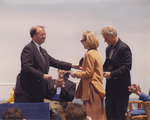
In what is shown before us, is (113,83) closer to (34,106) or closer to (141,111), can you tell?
(141,111)

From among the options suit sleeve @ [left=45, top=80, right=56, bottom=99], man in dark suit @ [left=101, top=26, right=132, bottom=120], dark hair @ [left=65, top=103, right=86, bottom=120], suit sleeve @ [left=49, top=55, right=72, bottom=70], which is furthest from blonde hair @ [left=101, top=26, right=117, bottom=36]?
dark hair @ [left=65, top=103, right=86, bottom=120]

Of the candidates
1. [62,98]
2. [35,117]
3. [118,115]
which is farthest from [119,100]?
[35,117]

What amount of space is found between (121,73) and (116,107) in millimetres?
487

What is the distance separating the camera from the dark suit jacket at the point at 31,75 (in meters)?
4.23

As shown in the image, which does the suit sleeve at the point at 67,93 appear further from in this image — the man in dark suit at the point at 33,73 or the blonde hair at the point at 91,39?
the blonde hair at the point at 91,39

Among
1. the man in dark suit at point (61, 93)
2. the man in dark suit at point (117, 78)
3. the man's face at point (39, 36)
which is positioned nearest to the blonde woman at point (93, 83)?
the man in dark suit at point (117, 78)

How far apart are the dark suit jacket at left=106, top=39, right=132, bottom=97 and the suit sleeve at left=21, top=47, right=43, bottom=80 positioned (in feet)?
3.31

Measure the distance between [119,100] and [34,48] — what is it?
53.6 inches

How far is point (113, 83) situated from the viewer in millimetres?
4664

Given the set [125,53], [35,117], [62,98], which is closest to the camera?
[35,117]

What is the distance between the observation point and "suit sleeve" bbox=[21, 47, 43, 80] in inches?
166

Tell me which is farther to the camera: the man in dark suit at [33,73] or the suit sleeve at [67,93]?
the suit sleeve at [67,93]

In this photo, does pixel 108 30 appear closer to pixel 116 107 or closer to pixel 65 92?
pixel 116 107

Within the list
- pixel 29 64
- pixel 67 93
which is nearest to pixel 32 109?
pixel 29 64
